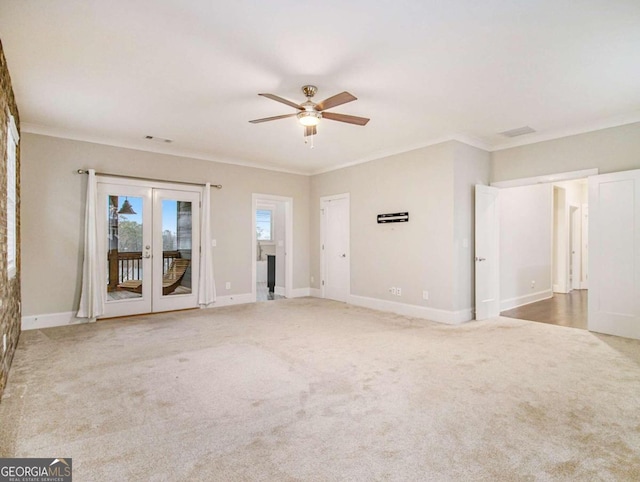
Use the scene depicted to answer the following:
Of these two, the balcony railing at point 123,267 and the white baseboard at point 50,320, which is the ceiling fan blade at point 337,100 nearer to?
the balcony railing at point 123,267

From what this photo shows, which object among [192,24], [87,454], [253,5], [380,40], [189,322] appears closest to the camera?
[87,454]

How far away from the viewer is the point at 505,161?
5.50 meters

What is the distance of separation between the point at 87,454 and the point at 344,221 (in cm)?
550

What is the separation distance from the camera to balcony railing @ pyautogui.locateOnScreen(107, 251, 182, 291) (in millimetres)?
5340

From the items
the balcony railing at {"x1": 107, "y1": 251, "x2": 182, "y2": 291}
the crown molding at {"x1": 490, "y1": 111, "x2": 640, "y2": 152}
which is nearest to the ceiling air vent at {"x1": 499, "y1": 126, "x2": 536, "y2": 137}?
the crown molding at {"x1": 490, "y1": 111, "x2": 640, "y2": 152}

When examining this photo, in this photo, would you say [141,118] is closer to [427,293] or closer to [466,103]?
[466,103]

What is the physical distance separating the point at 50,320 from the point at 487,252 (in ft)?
21.1

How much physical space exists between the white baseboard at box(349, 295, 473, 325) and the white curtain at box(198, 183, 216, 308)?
8.86 feet

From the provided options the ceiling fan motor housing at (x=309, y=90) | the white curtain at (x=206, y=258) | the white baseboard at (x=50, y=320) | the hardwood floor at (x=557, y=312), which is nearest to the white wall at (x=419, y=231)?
the hardwood floor at (x=557, y=312)

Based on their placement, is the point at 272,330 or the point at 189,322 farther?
the point at 189,322

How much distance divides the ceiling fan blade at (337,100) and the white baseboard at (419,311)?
341cm

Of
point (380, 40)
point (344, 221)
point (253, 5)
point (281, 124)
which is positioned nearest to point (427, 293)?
point (344, 221)

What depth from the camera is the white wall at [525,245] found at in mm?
6125

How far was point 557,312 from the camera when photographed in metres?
5.86
